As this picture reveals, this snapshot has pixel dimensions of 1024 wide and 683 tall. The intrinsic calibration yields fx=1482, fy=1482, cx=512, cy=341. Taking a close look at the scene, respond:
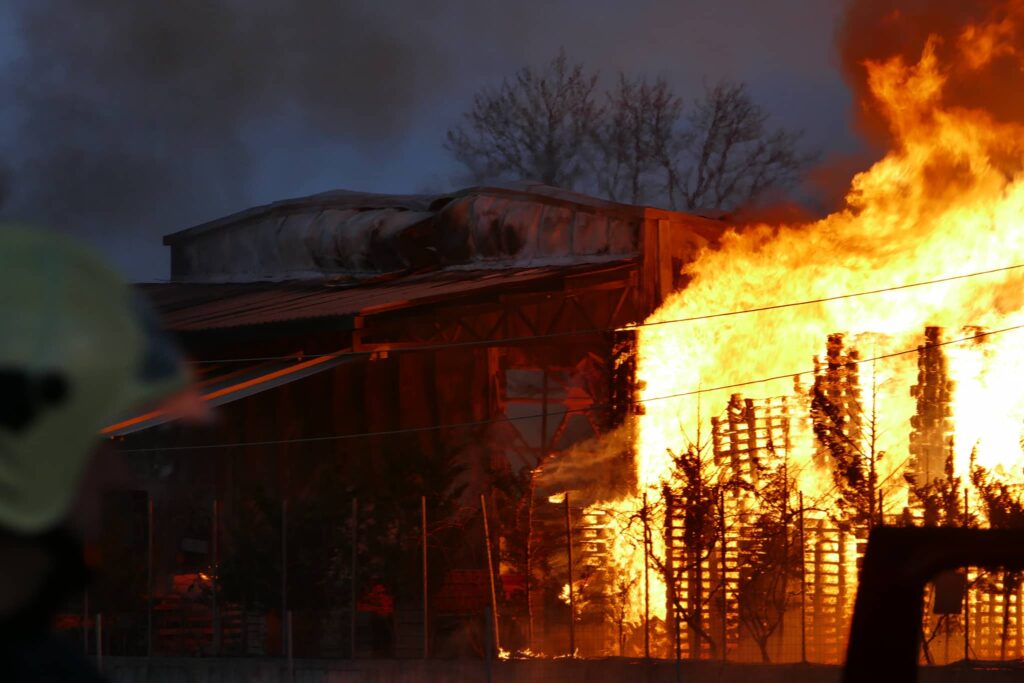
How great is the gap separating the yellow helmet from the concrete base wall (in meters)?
12.6

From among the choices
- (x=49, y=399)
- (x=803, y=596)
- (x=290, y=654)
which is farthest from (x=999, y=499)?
(x=49, y=399)

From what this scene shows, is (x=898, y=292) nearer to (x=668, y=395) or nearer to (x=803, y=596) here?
(x=668, y=395)

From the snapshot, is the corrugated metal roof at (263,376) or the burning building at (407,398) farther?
the corrugated metal roof at (263,376)

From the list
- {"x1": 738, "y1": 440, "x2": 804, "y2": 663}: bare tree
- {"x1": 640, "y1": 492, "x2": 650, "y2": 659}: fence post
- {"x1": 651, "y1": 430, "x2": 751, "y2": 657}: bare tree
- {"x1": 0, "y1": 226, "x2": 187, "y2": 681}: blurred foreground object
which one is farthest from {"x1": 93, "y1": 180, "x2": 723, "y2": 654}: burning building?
Result: {"x1": 0, "y1": 226, "x2": 187, "y2": 681}: blurred foreground object

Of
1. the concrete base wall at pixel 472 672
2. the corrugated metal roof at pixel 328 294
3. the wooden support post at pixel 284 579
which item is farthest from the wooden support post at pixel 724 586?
the corrugated metal roof at pixel 328 294

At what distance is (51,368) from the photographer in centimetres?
93

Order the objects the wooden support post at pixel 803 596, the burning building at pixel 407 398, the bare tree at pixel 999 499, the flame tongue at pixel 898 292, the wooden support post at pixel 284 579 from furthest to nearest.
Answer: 1. the flame tongue at pixel 898 292
2. the burning building at pixel 407 398
3. the wooden support post at pixel 284 579
4. the bare tree at pixel 999 499
5. the wooden support post at pixel 803 596

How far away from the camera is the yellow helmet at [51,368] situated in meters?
0.93

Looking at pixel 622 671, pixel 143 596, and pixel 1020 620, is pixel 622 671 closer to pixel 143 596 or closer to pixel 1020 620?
pixel 1020 620

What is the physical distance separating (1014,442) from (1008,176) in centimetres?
409

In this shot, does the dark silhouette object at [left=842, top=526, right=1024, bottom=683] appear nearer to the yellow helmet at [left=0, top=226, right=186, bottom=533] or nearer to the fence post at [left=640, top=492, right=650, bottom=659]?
the yellow helmet at [left=0, top=226, right=186, bottom=533]

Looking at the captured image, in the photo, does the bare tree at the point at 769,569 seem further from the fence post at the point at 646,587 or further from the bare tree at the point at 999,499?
the bare tree at the point at 999,499

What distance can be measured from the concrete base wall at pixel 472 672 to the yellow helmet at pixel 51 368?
12604 mm

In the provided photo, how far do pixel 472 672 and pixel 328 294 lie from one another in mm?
12567
